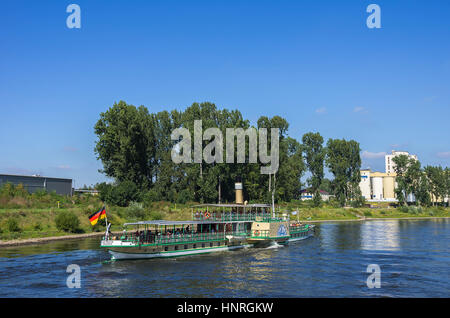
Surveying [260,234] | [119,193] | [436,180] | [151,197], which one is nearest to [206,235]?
[260,234]

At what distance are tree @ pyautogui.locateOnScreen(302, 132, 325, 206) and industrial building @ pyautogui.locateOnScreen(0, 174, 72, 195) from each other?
8145 cm

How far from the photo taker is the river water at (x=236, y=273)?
33656 mm

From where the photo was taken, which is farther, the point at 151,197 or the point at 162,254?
the point at 151,197

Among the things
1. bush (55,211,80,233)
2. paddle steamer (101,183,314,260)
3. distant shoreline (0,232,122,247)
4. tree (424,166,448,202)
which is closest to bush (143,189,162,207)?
bush (55,211,80,233)

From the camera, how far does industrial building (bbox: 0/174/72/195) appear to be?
96500 millimetres

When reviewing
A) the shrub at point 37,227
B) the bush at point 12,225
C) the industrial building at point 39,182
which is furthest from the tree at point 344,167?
the bush at point 12,225

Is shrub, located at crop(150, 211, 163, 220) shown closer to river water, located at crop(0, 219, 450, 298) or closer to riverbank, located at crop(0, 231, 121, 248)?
riverbank, located at crop(0, 231, 121, 248)

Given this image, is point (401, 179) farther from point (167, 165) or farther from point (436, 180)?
point (167, 165)

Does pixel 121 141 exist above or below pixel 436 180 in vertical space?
above

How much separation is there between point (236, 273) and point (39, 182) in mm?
77787

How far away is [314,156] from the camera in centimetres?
14638
